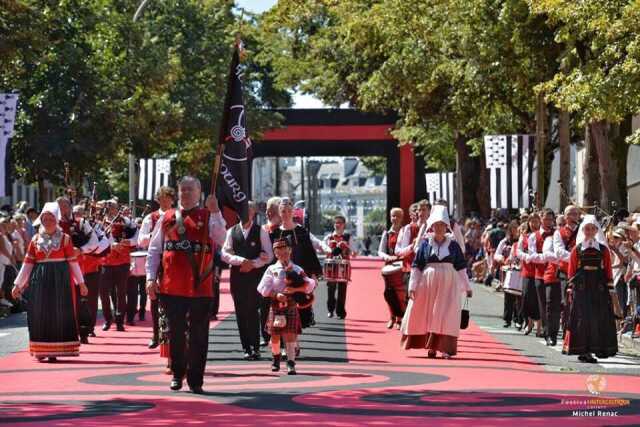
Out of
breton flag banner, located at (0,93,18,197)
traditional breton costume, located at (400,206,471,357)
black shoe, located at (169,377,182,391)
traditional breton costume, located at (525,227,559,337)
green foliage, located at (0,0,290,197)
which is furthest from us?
green foliage, located at (0,0,290,197)

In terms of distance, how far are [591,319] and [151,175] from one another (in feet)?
88.6

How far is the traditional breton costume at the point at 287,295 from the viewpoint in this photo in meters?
16.6

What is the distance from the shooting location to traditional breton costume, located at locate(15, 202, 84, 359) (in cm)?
1817

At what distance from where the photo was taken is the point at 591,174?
33938mm

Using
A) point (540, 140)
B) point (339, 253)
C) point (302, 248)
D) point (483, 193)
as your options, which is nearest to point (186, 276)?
point (302, 248)

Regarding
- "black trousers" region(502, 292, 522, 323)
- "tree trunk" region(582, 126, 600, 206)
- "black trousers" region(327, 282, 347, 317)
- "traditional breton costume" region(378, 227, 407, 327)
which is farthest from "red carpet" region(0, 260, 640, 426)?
"tree trunk" region(582, 126, 600, 206)

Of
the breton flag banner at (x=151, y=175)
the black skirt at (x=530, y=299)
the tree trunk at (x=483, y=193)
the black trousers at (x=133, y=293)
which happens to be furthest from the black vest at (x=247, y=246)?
the tree trunk at (x=483, y=193)

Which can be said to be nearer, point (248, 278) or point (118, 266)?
point (248, 278)

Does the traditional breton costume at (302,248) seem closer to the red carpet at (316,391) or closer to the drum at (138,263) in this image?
the red carpet at (316,391)

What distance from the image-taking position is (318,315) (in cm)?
2827

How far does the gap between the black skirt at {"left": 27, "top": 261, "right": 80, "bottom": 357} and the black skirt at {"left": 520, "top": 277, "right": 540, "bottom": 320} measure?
7519 mm

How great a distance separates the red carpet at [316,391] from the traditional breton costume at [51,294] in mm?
256

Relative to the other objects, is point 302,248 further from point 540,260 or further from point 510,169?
point 510,169

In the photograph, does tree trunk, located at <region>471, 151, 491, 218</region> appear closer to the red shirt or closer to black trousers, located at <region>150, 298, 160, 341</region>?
black trousers, located at <region>150, 298, 160, 341</region>
